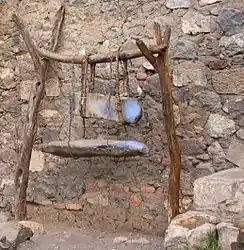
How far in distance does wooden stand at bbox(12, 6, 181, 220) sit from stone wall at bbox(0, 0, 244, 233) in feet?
0.54

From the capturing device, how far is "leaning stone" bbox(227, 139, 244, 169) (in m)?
3.26

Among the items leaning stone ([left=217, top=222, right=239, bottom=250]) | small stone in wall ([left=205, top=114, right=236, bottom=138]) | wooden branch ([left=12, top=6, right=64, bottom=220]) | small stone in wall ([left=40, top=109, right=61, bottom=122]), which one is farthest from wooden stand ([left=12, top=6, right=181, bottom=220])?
leaning stone ([left=217, top=222, right=239, bottom=250])

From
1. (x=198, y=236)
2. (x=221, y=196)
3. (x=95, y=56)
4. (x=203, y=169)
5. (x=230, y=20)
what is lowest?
(x=198, y=236)

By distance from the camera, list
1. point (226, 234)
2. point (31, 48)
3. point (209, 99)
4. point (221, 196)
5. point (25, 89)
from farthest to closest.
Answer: point (25, 89)
point (31, 48)
point (209, 99)
point (221, 196)
point (226, 234)

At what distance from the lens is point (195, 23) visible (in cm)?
340

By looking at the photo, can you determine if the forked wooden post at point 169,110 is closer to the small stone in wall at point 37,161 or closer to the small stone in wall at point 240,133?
the small stone in wall at point 240,133

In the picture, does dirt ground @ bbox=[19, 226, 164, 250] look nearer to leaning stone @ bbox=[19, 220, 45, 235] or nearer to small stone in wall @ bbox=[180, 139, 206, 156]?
leaning stone @ bbox=[19, 220, 45, 235]

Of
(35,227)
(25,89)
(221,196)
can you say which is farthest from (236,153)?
(25,89)

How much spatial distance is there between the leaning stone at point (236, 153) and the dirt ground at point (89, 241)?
2.18 feet

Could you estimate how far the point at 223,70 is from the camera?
332cm

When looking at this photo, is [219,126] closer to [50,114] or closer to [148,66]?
[148,66]

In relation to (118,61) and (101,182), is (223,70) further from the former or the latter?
(101,182)

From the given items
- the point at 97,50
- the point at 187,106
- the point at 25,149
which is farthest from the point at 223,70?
the point at 25,149

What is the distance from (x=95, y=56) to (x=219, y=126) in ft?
2.92
